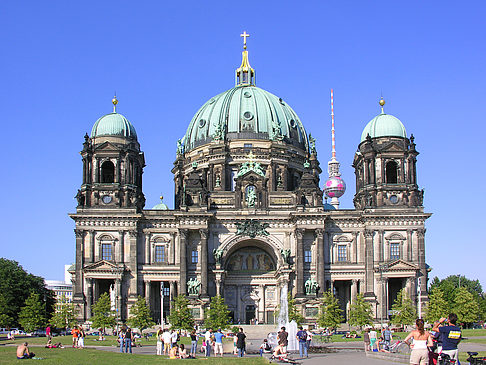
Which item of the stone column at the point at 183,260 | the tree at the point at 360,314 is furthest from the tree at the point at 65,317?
the tree at the point at 360,314

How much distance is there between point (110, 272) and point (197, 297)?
35.9ft

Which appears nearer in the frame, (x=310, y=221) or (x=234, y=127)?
(x=310, y=221)

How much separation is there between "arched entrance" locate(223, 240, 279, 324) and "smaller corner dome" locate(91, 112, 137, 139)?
2038cm

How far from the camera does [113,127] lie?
93.5 meters

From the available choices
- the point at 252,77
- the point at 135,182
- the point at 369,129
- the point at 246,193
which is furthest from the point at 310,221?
the point at 252,77

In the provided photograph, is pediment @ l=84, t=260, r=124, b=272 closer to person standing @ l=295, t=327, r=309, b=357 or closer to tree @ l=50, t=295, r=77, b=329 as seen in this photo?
tree @ l=50, t=295, r=77, b=329

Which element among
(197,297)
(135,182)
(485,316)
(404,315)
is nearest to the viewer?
(404,315)

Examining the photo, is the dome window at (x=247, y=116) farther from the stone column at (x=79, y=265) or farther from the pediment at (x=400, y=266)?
the pediment at (x=400, y=266)

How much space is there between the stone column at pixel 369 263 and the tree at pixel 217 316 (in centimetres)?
1858

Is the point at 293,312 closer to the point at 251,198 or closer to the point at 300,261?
the point at 300,261

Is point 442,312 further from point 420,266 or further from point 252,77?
point 252,77

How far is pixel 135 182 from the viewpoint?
9388 centimetres

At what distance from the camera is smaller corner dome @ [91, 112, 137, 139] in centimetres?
9331

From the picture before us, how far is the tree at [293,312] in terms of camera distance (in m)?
82.8
